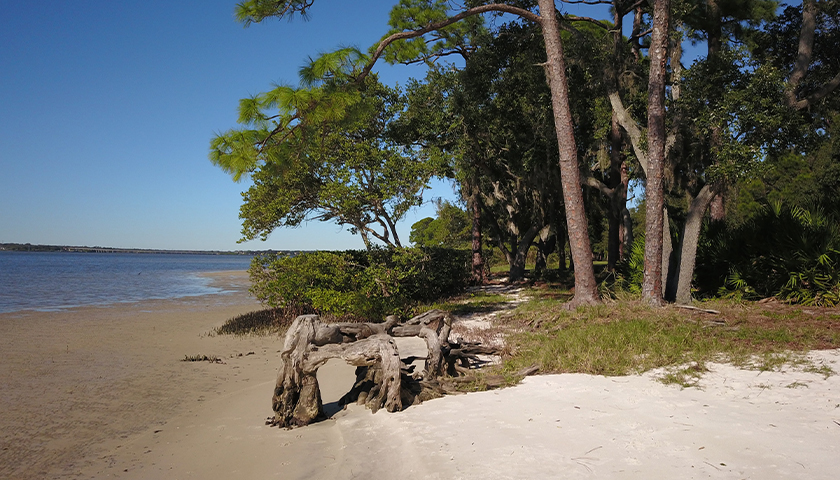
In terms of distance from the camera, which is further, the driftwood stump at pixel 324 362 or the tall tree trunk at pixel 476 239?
the tall tree trunk at pixel 476 239

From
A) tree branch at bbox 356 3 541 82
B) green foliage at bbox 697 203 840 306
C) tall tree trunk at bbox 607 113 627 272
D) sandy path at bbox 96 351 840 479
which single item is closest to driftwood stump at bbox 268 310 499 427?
sandy path at bbox 96 351 840 479

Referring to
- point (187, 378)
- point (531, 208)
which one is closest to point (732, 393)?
point (187, 378)

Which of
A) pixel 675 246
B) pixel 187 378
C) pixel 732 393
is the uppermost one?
pixel 675 246

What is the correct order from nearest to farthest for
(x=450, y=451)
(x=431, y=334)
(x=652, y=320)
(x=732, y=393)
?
(x=450, y=451), (x=732, y=393), (x=431, y=334), (x=652, y=320)

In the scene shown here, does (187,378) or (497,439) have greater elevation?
(497,439)

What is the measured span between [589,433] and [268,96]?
25.5 ft

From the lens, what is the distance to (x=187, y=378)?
28.4 feet

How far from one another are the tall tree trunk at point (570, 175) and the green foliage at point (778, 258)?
367cm

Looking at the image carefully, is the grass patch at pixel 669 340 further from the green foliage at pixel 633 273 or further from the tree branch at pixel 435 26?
the tree branch at pixel 435 26

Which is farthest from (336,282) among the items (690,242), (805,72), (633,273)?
(805,72)

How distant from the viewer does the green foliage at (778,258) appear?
9904 mm

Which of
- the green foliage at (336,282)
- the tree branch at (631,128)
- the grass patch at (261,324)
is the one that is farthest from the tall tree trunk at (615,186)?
the grass patch at (261,324)

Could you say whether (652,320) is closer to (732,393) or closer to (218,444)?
(732,393)

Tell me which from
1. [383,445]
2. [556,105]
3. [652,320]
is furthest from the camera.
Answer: [556,105]
